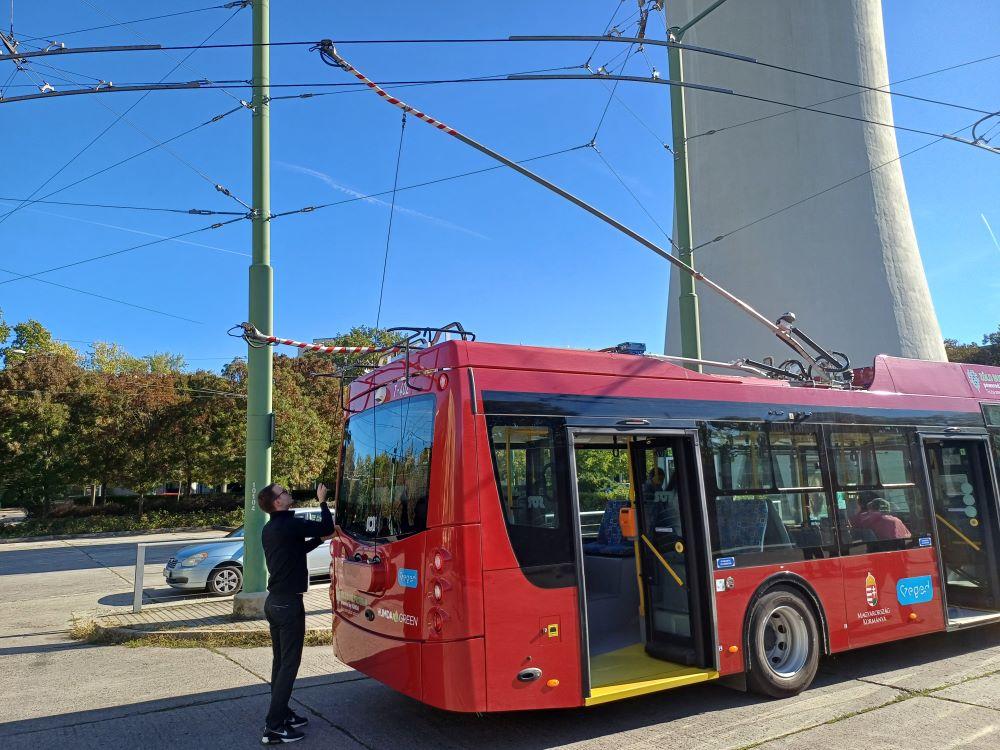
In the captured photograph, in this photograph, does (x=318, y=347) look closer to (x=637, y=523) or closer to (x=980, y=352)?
(x=637, y=523)

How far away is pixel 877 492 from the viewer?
7594 millimetres

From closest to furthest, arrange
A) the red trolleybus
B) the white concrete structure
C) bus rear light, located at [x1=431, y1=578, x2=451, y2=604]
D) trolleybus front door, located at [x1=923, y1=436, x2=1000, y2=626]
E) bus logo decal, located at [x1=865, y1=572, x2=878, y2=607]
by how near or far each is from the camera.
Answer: bus rear light, located at [x1=431, y1=578, x2=451, y2=604] → the red trolleybus → bus logo decal, located at [x1=865, y1=572, x2=878, y2=607] → trolleybus front door, located at [x1=923, y1=436, x2=1000, y2=626] → the white concrete structure

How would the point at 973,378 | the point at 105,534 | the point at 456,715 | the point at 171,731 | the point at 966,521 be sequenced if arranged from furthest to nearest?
the point at 105,534 < the point at 973,378 < the point at 966,521 < the point at 456,715 < the point at 171,731

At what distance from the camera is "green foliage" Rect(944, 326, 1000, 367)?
45.4 meters

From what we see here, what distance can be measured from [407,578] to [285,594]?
107 centimetres

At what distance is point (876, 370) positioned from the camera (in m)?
8.17

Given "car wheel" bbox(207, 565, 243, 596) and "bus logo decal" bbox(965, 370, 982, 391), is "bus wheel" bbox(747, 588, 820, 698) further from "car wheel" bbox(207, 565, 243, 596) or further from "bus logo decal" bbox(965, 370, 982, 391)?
"car wheel" bbox(207, 565, 243, 596)

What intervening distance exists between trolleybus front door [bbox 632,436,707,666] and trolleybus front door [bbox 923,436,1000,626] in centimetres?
394

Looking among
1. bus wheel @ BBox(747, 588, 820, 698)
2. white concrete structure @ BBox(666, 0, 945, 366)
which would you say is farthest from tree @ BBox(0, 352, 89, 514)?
Answer: bus wheel @ BBox(747, 588, 820, 698)

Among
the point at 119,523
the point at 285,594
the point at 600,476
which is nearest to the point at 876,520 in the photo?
the point at 600,476

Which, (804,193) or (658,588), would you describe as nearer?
(658,588)

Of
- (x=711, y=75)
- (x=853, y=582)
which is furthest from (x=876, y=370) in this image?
(x=711, y=75)

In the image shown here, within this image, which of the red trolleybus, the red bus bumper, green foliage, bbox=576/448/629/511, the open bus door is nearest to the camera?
the red bus bumper

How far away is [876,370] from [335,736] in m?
6.72
